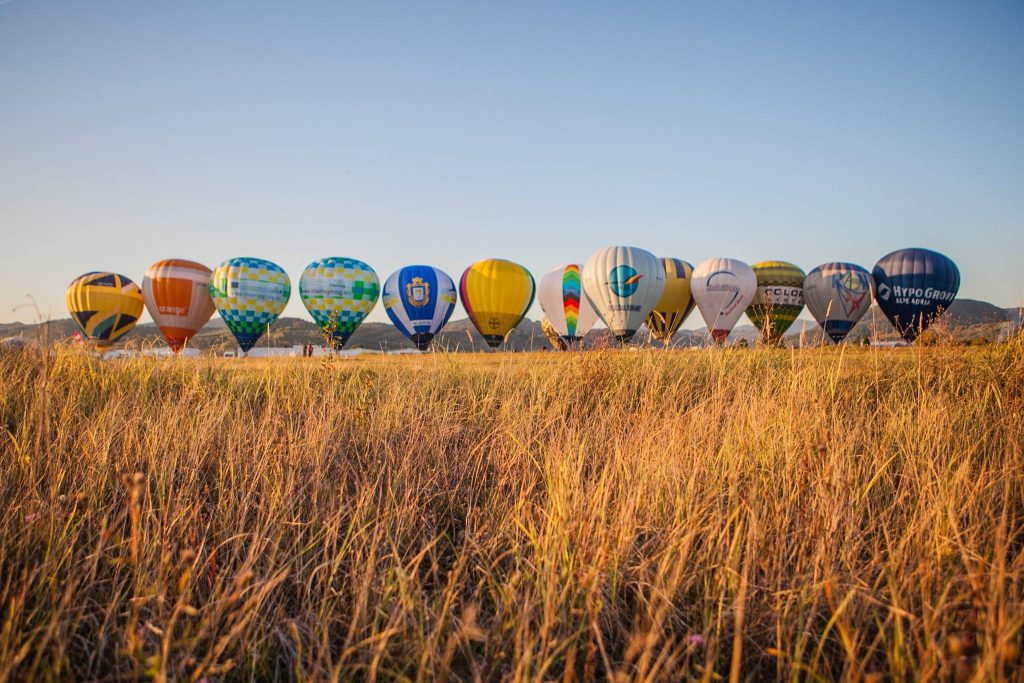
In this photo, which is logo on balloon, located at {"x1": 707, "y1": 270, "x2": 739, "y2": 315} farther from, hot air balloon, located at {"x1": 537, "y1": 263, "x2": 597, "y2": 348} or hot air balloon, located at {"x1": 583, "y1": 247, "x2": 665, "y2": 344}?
hot air balloon, located at {"x1": 537, "y1": 263, "x2": 597, "y2": 348}

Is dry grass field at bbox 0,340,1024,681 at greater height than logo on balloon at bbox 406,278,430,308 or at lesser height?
lesser

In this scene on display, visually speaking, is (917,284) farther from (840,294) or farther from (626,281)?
(626,281)

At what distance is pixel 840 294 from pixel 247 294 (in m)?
32.9

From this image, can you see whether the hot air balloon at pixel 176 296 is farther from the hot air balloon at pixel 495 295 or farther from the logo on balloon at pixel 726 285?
the logo on balloon at pixel 726 285

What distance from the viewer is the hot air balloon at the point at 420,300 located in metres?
26.9

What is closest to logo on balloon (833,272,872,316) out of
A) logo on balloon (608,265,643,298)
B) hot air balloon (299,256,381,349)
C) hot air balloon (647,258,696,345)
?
hot air balloon (647,258,696,345)

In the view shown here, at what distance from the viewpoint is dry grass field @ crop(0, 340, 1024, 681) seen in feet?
4.31

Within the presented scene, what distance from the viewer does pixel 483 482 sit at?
8.34 ft

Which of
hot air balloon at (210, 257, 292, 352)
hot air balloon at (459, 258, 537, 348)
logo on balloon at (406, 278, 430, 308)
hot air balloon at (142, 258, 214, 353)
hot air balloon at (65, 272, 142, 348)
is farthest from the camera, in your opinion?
hot air balloon at (65, 272, 142, 348)

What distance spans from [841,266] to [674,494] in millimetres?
32882

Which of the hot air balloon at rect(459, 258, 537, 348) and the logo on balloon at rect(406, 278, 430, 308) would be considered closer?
the logo on balloon at rect(406, 278, 430, 308)

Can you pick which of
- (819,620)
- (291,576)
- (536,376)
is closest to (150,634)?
(291,576)

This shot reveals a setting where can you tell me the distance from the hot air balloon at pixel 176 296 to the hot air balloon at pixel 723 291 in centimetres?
2850

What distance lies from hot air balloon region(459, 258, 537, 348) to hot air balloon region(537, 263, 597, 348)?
270 cm
